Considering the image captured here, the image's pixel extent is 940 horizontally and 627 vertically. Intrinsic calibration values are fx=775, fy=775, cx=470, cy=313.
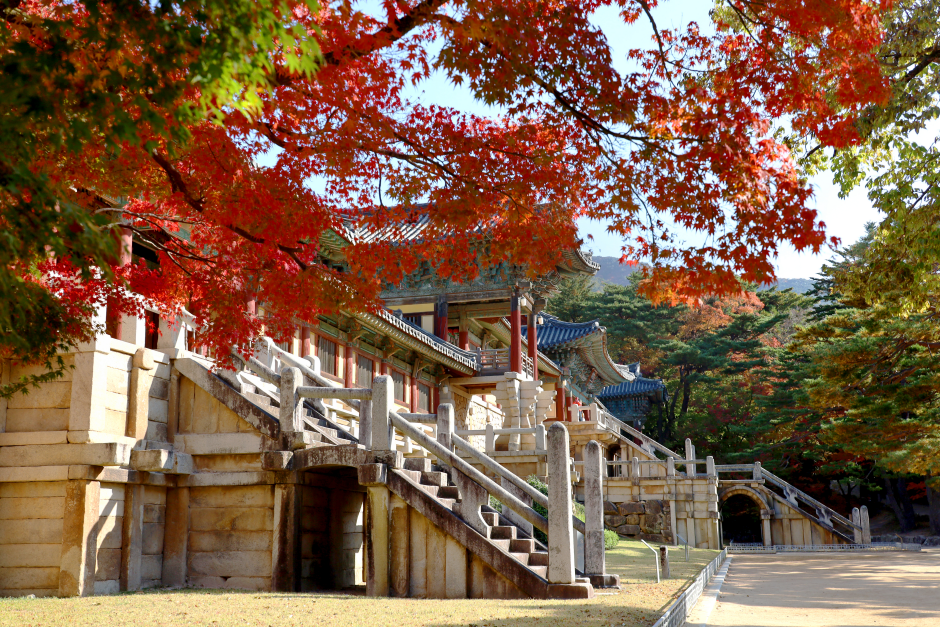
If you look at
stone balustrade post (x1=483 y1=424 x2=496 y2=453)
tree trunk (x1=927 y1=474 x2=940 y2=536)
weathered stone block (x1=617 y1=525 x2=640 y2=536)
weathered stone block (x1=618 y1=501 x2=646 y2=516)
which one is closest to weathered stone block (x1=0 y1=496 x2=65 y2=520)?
stone balustrade post (x1=483 y1=424 x2=496 y2=453)

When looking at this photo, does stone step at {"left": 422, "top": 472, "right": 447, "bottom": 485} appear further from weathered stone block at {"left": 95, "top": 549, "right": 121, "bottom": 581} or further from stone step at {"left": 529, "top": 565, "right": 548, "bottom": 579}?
weathered stone block at {"left": 95, "top": 549, "right": 121, "bottom": 581}

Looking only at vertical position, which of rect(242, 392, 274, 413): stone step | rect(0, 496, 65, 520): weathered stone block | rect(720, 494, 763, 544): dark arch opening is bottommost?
rect(720, 494, 763, 544): dark arch opening

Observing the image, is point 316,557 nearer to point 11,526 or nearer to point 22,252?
point 11,526

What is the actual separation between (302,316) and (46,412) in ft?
11.4

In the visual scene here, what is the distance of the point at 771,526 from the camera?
3077 cm

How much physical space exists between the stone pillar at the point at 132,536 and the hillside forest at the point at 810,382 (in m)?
7.19

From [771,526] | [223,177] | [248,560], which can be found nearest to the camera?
[223,177]

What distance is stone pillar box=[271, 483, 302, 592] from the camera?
10.2 meters

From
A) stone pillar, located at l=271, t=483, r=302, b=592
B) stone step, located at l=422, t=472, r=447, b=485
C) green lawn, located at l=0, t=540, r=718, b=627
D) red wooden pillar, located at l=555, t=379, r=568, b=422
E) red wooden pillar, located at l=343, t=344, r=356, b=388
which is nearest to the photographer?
green lawn, located at l=0, t=540, r=718, b=627

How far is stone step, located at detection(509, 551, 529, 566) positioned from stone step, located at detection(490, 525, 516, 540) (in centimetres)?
28

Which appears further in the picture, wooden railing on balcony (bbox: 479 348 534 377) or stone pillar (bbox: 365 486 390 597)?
wooden railing on balcony (bbox: 479 348 534 377)

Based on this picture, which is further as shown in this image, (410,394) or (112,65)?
(410,394)

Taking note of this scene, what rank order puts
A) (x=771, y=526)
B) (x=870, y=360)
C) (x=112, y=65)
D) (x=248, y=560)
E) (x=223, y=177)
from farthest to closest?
(x=771, y=526), (x=870, y=360), (x=248, y=560), (x=223, y=177), (x=112, y=65)

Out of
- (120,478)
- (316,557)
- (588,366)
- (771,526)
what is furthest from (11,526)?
(588,366)
